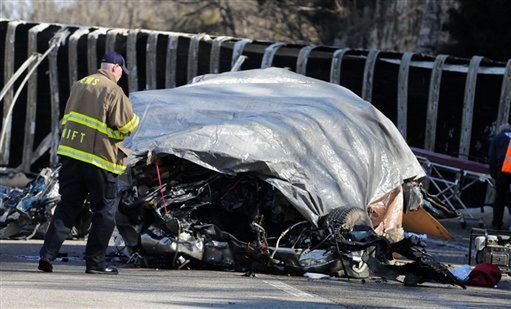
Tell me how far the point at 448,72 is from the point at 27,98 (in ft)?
30.0

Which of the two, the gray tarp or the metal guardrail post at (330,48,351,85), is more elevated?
the gray tarp

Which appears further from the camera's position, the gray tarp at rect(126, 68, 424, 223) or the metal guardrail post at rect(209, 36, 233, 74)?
the metal guardrail post at rect(209, 36, 233, 74)

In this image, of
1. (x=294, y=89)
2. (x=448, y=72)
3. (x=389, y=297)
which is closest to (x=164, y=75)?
(x=448, y=72)

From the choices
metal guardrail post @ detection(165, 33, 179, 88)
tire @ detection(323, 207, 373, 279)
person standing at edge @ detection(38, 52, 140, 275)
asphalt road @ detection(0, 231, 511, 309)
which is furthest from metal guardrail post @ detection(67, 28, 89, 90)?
person standing at edge @ detection(38, 52, 140, 275)

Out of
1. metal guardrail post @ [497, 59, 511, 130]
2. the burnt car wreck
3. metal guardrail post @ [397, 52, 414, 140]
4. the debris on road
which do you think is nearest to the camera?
the burnt car wreck

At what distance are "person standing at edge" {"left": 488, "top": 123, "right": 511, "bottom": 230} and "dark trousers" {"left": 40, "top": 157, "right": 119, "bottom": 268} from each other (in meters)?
9.58

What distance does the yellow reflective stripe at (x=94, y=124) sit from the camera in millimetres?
10570

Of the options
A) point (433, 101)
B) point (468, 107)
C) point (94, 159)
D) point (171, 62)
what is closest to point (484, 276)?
point (94, 159)

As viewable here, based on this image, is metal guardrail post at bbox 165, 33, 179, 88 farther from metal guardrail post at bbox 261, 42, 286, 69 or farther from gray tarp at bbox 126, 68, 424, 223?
gray tarp at bbox 126, 68, 424, 223

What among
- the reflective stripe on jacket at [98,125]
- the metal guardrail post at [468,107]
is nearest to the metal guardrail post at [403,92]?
the metal guardrail post at [468,107]

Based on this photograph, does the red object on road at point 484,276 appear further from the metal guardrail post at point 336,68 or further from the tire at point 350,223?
the metal guardrail post at point 336,68

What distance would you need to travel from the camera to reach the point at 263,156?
38.5ft

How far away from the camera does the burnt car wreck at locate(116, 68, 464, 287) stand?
1137cm

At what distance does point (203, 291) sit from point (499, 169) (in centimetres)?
1091
